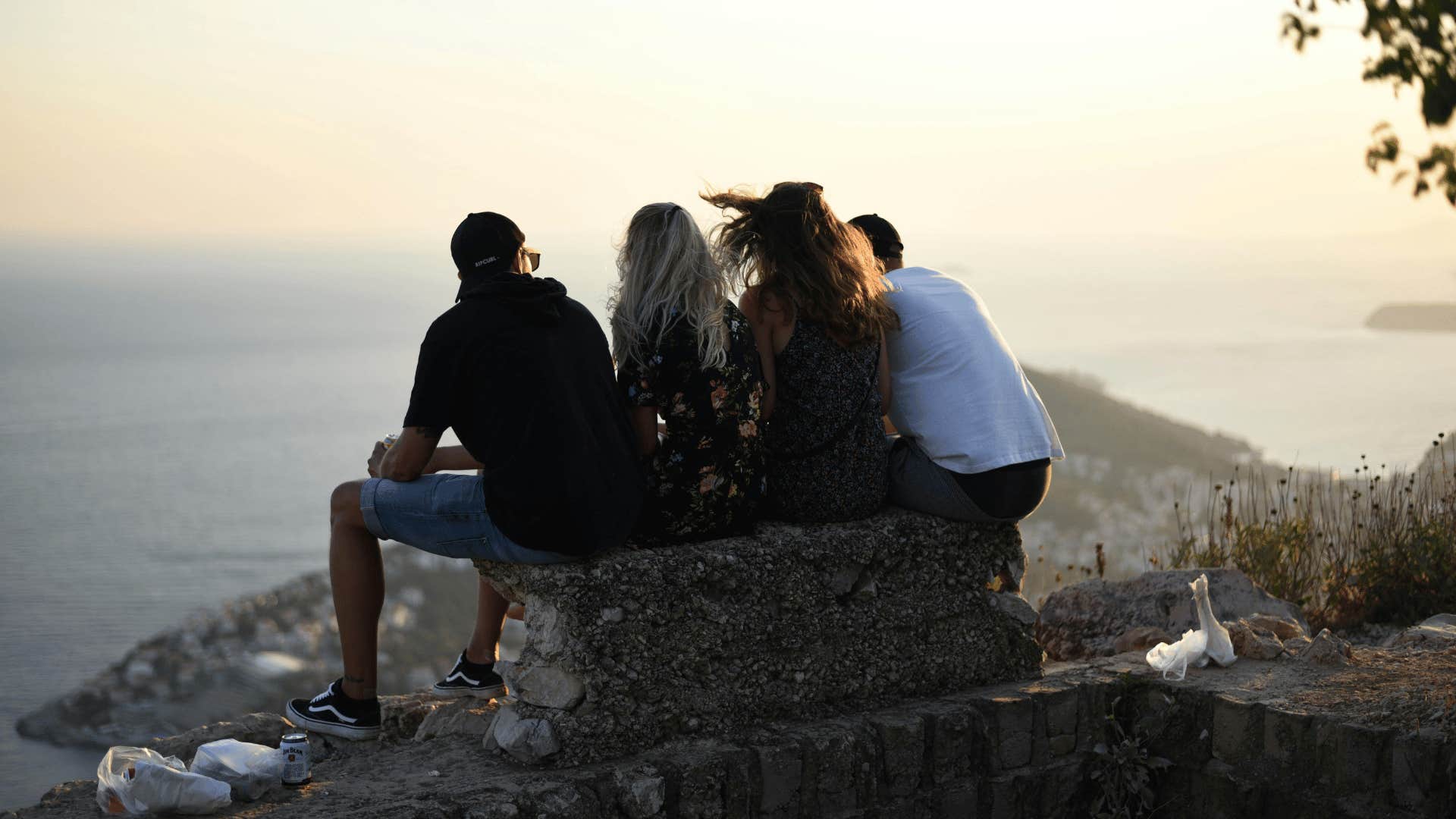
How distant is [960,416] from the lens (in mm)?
4270

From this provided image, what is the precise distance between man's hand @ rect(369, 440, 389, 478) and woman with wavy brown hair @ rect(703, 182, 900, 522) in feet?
4.33

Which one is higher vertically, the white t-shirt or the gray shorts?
the white t-shirt

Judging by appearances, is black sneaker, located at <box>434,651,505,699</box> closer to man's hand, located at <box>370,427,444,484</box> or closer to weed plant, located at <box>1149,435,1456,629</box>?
man's hand, located at <box>370,427,444,484</box>

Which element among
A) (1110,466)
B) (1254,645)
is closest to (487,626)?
(1254,645)

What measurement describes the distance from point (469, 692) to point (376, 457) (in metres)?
0.93

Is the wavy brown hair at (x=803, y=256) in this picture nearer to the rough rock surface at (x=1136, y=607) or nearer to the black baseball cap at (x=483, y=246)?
the black baseball cap at (x=483, y=246)

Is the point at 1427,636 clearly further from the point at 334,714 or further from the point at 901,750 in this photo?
the point at 334,714

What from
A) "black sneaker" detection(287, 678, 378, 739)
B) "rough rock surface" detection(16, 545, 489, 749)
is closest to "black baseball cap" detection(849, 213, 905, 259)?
"black sneaker" detection(287, 678, 378, 739)

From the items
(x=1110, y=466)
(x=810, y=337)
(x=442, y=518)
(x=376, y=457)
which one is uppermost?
(x=810, y=337)

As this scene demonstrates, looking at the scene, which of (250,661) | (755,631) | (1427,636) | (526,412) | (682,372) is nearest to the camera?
(526,412)

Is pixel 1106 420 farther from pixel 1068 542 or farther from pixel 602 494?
pixel 602 494

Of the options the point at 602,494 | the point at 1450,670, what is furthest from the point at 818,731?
the point at 1450,670

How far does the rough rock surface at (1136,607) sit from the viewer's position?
5.68 m

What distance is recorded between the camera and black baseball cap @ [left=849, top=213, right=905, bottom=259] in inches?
186
